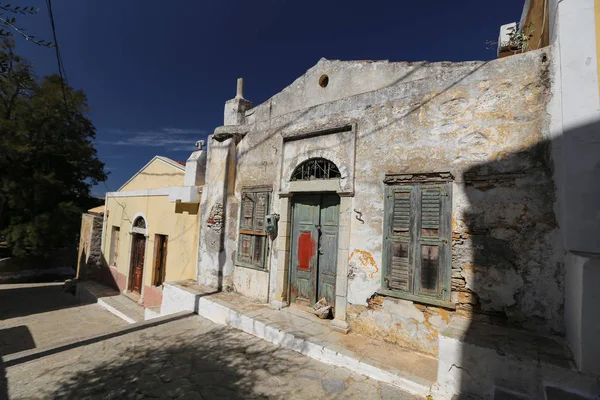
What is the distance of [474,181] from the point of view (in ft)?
12.1

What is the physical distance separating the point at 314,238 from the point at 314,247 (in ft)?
0.54

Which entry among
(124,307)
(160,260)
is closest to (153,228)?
(160,260)

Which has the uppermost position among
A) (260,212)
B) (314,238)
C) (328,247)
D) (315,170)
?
(315,170)

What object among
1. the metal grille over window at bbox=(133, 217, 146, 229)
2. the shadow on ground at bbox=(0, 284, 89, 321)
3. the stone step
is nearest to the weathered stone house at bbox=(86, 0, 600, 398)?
the stone step

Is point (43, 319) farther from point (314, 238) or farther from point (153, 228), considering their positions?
point (314, 238)

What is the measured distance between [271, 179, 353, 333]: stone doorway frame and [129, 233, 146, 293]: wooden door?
7.49m

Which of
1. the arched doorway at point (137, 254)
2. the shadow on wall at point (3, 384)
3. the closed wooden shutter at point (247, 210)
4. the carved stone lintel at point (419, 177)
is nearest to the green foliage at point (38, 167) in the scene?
the arched doorway at point (137, 254)

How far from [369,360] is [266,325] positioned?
5.67ft

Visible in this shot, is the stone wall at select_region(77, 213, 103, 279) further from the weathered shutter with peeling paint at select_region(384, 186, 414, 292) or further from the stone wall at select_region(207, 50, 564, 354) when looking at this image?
the weathered shutter with peeling paint at select_region(384, 186, 414, 292)

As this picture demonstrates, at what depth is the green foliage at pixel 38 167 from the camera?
44.7ft

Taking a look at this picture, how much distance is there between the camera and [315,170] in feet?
17.6

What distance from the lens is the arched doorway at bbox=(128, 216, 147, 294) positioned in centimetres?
1081

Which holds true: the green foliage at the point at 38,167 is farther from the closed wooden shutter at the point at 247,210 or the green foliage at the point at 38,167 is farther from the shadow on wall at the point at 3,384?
the shadow on wall at the point at 3,384

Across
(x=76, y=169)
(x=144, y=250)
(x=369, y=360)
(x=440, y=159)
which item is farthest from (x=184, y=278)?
(x=76, y=169)
